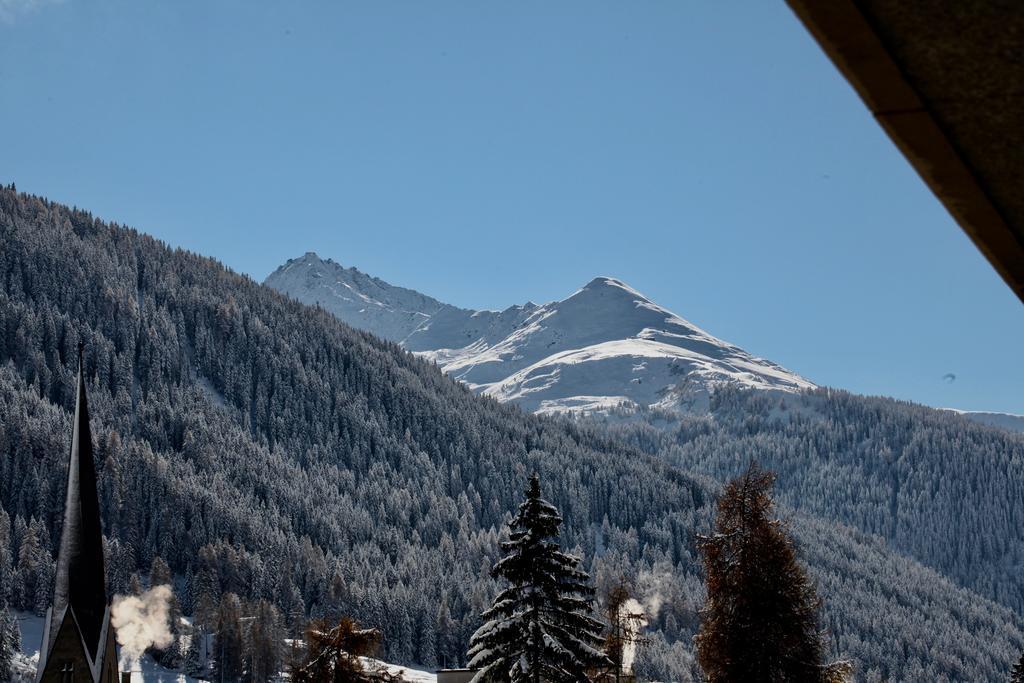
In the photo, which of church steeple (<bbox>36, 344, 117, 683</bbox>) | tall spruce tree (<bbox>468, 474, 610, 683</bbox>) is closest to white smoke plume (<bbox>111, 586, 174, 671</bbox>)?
church steeple (<bbox>36, 344, 117, 683</bbox>)

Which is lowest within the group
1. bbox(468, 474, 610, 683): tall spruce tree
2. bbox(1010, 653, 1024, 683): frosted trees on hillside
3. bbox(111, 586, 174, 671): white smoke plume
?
bbox(111, 586, 174, 671): white smoke plume

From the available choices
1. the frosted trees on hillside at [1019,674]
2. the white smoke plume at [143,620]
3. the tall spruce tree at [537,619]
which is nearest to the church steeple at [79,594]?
the tall spruce tree at [537,619]

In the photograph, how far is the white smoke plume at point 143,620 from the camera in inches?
5906

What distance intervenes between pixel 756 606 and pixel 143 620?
461ft

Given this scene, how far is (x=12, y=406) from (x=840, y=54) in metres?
211

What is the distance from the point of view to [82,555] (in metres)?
43.8

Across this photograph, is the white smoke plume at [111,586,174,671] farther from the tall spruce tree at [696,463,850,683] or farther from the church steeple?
the tall spruce tree at [696,463,850,683]

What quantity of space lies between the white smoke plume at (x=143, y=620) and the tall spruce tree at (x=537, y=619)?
124 meters

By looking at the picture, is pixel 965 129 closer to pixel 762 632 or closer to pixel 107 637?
pixel 762 632

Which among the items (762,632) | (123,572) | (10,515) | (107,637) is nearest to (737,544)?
(762,632)

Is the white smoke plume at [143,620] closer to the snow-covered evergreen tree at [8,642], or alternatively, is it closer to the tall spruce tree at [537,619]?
the snow-covered evergreen tree at [8,642]

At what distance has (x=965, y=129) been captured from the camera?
10.4 ft

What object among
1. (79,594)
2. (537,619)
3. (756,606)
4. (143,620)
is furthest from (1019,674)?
(143,620)

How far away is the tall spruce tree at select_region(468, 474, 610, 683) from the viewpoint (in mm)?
31312
